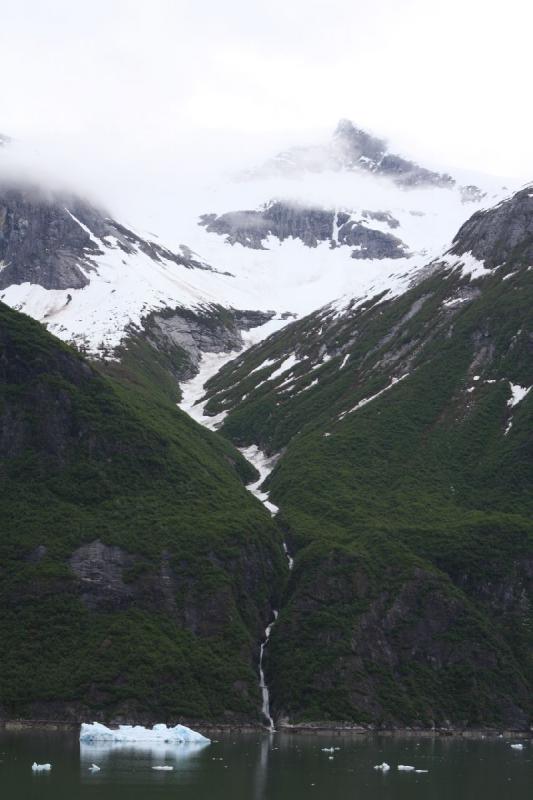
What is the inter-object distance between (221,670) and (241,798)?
59965 millimetres

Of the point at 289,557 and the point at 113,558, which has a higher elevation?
the point at 113,558

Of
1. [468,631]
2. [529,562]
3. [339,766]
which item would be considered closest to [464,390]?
[529,562]

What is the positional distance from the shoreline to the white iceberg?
9.77 m

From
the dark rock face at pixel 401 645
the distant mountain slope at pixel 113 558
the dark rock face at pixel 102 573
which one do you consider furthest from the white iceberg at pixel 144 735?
the dark rock face at pixel 102 573


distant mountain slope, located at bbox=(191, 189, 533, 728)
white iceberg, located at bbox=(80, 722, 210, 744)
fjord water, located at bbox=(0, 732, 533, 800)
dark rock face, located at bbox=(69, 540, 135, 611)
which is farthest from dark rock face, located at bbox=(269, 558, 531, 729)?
white iceberg, located at bbox=(80, 722, 210, 744)

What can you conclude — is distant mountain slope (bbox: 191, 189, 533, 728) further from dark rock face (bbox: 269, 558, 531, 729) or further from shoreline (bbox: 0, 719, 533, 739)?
shoreline (bbox: 0, 719, 533, 739)

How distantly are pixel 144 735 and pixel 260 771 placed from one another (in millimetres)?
26216

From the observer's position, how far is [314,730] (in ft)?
395

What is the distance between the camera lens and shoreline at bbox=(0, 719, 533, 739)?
110m

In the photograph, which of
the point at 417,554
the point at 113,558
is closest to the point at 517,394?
the point at 417,554

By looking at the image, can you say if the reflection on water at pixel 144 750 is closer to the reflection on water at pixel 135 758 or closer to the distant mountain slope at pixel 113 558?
the reflection on water at pixel 135 758

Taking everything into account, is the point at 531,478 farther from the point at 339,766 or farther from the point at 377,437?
the point at 339,766

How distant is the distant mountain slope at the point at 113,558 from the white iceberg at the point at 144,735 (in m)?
11.9

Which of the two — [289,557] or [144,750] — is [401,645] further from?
[144,750]
